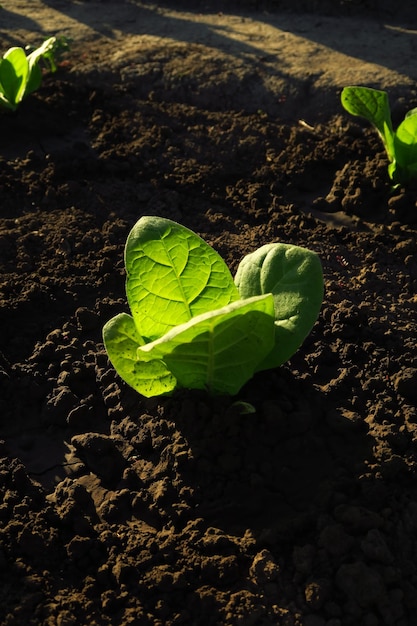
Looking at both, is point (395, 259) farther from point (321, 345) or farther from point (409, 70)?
point (409, 70)

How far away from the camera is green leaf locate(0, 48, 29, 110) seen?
3943 millimetres

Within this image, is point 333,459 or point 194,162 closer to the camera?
point 333,459

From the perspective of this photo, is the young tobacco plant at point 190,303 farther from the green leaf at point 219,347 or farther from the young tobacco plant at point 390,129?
the young tobacco plant at point 390,129

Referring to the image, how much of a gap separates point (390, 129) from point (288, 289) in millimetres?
1434

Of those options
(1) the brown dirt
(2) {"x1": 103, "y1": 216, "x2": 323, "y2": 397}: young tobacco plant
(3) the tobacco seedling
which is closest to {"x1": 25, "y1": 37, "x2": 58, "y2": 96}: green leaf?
(3) the tobacco seedling

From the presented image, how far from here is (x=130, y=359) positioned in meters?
2.33

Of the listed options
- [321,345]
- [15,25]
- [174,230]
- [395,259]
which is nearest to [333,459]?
[321,345]

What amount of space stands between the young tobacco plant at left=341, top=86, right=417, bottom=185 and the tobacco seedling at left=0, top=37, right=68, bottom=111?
1.59 meters

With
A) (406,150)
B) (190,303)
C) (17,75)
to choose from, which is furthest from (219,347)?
(17,75)

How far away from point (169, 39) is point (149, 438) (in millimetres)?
3297

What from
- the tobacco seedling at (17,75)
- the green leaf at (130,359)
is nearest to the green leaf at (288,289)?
the green leaf at (130,359)

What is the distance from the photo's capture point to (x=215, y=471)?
2.21m

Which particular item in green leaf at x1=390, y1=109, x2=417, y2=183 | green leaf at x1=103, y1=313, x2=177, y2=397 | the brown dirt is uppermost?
green leaf at x1=390, y1=109, x2=417, y2=183

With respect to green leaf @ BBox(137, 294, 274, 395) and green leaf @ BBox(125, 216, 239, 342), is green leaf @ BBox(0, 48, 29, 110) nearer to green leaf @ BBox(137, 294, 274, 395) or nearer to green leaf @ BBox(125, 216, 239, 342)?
green leaf @ BBox(125, 216, 239, 342)
